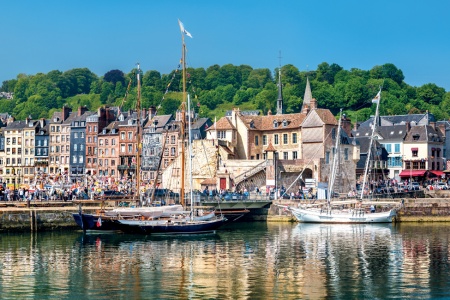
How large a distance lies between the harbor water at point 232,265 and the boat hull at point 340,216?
528cm

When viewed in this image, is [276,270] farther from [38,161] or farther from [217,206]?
[38,161]

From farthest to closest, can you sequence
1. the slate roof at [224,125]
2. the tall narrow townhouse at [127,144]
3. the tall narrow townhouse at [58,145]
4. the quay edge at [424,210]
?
the tall narrow townhouse at [58,145]
the tall narrow townhouse at [127,144]
the slate roof at [224,125]
the quay edge at [424,210]

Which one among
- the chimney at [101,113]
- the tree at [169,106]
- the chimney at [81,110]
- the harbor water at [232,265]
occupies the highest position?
the tree at [169,106]

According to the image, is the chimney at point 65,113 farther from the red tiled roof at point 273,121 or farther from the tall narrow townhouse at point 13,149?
the red tiled roof at point 273,121

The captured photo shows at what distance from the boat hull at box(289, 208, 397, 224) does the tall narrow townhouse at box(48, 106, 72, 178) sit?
5692cm

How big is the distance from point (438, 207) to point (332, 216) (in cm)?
843

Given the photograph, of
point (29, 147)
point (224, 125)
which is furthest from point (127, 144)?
point (224, 125)

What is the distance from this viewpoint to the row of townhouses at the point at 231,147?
2938 inches

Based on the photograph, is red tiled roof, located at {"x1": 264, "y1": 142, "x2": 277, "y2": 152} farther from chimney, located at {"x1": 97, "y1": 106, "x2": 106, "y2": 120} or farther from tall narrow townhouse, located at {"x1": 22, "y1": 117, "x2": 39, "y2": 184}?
tall narrow townhouse, located at {"x1": 22, "y1": 117, "x2": 39, "y2": 184}

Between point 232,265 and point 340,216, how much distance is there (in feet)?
82.8

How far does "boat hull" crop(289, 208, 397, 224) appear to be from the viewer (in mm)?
60812

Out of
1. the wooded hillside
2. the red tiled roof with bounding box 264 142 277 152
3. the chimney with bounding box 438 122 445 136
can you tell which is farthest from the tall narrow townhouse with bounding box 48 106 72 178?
the chimney with bounding box 438 122 445 136

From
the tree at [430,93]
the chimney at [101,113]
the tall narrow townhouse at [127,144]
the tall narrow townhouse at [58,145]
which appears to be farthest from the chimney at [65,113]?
the tree at [430,93]

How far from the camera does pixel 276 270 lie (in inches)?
1431
